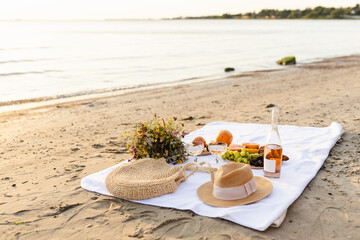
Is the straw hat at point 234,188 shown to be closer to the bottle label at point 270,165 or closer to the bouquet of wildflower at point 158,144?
the bottle label at point 270,165

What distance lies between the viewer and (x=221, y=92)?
44.6ft

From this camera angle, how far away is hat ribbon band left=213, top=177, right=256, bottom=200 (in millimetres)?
3787

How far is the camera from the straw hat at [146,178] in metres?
4.11

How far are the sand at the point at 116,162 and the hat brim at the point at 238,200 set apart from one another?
0.26 metres

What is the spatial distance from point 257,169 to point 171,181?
1256 millimetres

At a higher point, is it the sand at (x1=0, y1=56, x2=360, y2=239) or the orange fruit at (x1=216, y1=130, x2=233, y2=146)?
the orange fruit at (x1=216, y1=130, x2=233, y2=146)

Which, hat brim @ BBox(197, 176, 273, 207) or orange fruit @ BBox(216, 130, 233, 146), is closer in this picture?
hat brim @ BBox(197, 176, 273, 207)

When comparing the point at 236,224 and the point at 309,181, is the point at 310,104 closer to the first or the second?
the point at 309,181

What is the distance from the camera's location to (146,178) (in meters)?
Answer: 4.35

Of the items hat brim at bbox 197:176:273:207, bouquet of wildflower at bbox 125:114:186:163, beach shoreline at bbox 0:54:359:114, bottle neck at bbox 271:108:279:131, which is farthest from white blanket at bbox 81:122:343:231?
beach shoreline at bbox 0:54:359:114

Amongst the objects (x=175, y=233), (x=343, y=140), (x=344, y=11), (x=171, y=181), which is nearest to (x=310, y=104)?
(x=343, y=140)

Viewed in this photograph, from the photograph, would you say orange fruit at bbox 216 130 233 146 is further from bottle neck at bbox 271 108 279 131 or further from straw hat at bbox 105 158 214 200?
bottle neck at bbox 271 108 279 131

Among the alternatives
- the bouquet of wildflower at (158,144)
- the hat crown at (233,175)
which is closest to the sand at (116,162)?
the hat crown at (233,175)

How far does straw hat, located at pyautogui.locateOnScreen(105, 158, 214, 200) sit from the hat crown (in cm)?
72
